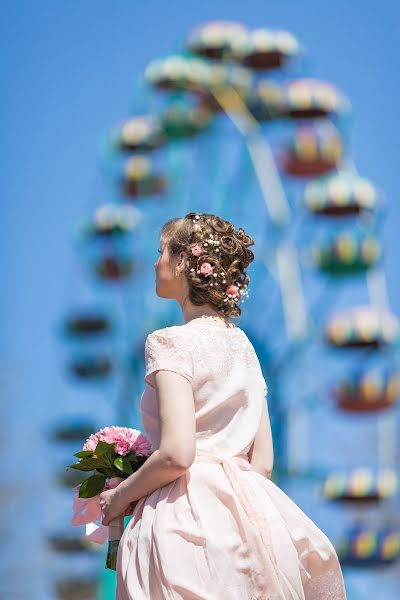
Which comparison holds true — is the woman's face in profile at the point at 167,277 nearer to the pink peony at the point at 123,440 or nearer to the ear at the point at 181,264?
the ear at the point at 181,264

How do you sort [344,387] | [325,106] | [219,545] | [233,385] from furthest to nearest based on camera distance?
[325,106] < [344,387] < [233,385] < [219,545]

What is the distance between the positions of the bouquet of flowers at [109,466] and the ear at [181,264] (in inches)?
13.8

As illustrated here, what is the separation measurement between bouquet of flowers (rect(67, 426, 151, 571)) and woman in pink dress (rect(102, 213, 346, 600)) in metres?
0.07

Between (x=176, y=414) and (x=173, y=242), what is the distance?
405 mm

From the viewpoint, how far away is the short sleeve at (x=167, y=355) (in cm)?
258

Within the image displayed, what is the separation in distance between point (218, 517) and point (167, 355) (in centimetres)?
33

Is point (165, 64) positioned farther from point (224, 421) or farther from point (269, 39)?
point (224, 421)

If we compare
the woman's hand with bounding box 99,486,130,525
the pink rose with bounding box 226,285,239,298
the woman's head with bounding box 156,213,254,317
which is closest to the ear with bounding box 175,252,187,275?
the woman's head with bounding box 156,213,254,317

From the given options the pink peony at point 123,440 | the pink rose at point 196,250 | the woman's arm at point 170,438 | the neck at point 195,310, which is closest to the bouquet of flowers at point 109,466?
the pink peony at point 123,440

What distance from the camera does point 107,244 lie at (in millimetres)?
15180

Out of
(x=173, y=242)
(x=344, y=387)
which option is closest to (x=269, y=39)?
(x=344, y=387)

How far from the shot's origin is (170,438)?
8.21 feet

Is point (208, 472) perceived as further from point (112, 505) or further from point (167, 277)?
point (167, 277)

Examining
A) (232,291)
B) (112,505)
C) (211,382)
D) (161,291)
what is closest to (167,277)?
(161,291)
